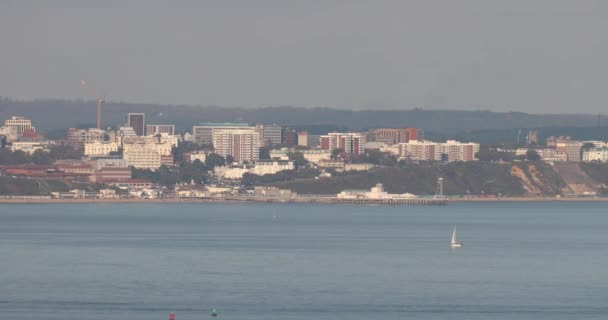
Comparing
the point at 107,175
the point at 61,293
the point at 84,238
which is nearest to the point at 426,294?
the point at 61,293

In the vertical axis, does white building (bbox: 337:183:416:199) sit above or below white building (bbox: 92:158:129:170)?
below

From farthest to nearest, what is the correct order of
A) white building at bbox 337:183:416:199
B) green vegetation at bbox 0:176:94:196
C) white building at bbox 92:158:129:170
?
white building at bbox 92:158:129:170 → white building at bbox 337:183:416:199 → green vegetation at bbox 0:176:94:196

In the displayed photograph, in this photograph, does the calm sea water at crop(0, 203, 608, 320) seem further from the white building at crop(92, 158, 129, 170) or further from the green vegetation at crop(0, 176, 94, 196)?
the white building at crop(92, 158, 129, 170)

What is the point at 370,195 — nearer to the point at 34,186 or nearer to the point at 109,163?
the point at 34,186

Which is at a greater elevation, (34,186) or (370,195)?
(34,186)

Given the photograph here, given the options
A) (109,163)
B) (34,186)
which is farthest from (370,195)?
→ (109,163)

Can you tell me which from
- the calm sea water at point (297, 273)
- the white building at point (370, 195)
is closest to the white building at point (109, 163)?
the white building at point (370, 195)

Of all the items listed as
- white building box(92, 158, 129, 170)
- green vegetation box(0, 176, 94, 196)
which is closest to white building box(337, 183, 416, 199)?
green vegetation box(0, 176, 94, 196)

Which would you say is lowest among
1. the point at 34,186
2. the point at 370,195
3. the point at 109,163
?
the point at 370,195

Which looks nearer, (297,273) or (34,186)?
(297,273)
